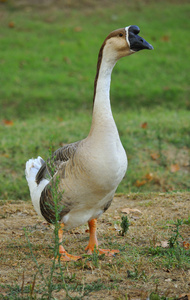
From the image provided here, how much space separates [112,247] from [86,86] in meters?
6.46

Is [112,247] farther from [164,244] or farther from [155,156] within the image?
[155,156]

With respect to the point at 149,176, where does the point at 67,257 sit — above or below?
above

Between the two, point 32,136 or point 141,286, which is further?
point 32,136

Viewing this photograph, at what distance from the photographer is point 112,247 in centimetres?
388

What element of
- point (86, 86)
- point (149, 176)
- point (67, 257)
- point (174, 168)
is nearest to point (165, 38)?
point (86, 86)

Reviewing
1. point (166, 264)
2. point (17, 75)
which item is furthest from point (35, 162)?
point (17, 75)

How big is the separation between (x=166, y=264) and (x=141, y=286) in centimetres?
41

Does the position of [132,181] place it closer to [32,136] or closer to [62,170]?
[32,136]

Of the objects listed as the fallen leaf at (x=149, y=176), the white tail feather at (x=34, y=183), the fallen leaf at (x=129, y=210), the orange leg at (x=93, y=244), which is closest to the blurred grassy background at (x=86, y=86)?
the fallen leaf at (x=149, y=176)

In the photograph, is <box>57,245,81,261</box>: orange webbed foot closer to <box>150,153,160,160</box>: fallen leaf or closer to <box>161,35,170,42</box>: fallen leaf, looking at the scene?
<box>150,153,160,160</box>: fallen leaf

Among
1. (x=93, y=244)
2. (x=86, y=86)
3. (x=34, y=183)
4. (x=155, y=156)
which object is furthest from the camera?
(x=86, y=86)

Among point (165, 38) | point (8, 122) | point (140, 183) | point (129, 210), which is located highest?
point (165, 38)

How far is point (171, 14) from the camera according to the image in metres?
13.4

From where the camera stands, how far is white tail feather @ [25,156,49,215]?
388 centimetres
